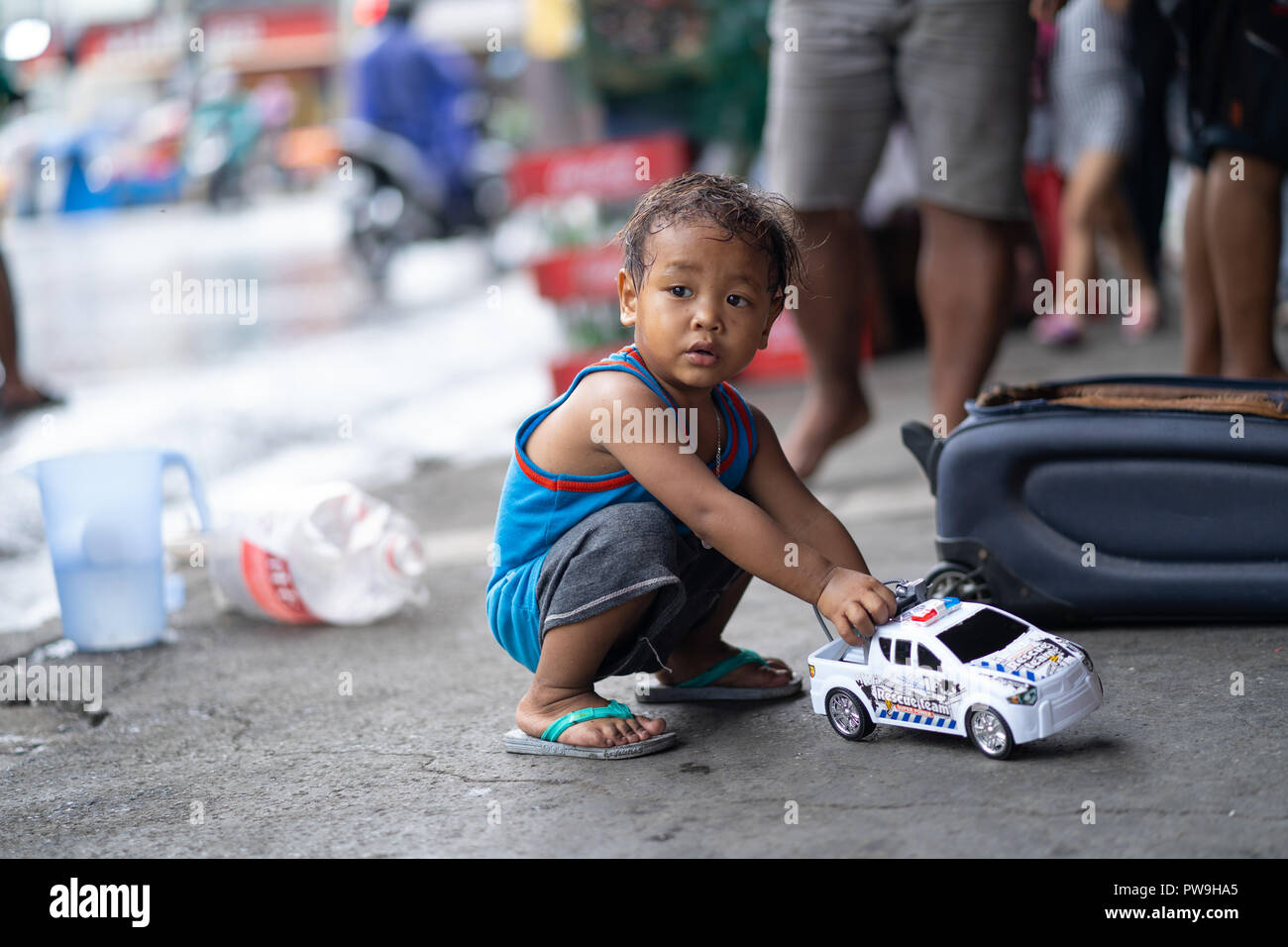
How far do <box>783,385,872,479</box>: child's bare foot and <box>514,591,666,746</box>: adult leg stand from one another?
4.79ft

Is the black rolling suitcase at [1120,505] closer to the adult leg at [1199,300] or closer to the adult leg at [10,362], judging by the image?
the adult leg at [1199,300]

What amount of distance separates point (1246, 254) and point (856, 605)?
68.6 inches

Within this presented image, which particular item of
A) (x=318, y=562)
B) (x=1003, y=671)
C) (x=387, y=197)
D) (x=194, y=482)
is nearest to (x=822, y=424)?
(x=318, y=562)

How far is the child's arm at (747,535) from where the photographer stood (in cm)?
197

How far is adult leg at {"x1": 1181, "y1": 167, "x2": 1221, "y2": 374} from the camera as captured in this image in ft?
11.5

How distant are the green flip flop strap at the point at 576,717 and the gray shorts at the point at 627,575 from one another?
0.23ft

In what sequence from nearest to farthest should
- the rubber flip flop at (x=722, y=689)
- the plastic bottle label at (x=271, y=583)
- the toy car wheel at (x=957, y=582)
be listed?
the rubber flip flop at (x=722, y=689), the toy car wheel at (x=957, y=582), the plastic bottle label at (x=271, y=583)

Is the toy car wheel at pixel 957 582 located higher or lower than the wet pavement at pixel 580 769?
higher

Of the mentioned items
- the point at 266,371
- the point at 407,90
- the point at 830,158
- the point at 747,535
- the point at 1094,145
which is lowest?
the point at 266,371

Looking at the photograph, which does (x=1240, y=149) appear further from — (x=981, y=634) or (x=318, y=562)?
(x=318, y=562)

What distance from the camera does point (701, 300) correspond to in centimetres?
202

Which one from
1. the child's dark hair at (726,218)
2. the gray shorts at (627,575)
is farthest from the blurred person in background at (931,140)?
Answer: the gray shorts at (627,575)
